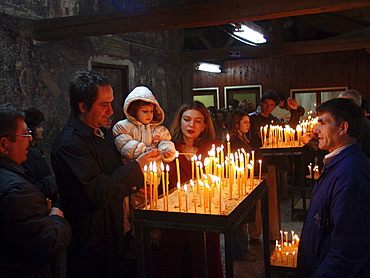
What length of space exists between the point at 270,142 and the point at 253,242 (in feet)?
4.86

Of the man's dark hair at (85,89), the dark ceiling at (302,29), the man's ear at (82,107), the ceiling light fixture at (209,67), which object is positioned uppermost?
the dark ceiling at (302,29)

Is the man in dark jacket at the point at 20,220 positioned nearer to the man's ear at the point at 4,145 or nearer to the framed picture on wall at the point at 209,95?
the man's ear at the point at 4,145

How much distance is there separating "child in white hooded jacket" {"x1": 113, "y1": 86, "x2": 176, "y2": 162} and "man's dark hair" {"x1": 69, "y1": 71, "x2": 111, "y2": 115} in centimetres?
66

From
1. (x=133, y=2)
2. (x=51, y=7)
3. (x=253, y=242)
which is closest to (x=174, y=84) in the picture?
(x=133, y=2)

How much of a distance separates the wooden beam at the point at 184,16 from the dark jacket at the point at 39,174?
2.02 m

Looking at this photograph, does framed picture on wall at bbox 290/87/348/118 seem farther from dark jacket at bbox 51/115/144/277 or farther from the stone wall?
dark jacket at bbox 51/115/144/277

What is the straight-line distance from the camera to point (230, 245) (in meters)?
2.26

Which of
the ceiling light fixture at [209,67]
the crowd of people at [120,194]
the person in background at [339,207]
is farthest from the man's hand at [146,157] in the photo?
the ceiling light fixture at [209,67]

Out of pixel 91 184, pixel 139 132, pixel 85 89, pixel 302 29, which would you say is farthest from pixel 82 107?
pixel 302 29

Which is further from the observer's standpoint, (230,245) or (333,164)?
(333,164)

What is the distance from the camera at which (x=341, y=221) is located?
2285 mm

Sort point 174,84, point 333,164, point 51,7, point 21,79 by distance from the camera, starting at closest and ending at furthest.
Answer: point 333,164 < point 21,79 < point 51,7 < point 174,84

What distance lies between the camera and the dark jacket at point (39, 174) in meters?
3.85

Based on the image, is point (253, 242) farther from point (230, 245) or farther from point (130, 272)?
point (230, 245)
